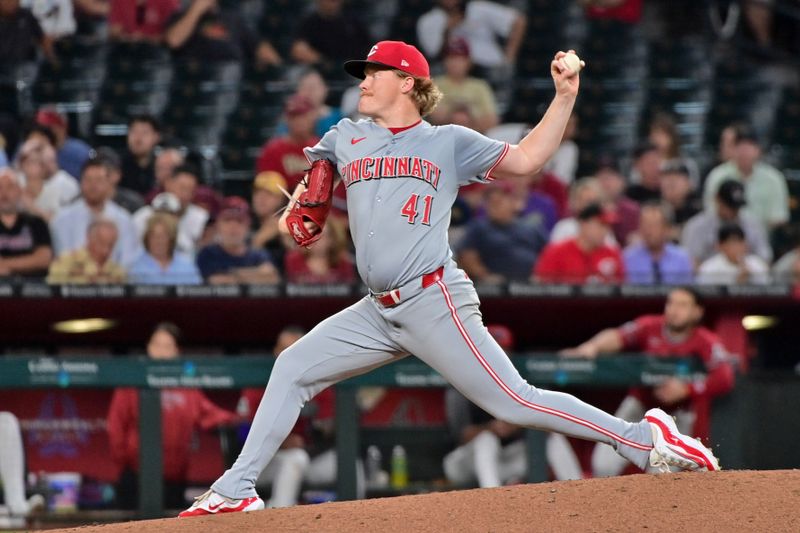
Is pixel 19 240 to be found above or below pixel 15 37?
below

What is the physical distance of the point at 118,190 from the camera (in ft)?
29.5

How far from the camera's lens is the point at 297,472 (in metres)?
7.26

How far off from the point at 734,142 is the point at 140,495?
16.5 feet

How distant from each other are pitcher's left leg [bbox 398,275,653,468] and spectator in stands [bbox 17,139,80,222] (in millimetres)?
4575

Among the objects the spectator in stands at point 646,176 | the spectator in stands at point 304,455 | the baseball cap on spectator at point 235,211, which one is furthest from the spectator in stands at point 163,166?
the spectator in stands at point 646,176

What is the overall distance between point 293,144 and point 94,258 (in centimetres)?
175

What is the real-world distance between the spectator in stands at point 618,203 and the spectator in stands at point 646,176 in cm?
13

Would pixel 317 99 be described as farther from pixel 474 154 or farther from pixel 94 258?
pixel 474 154

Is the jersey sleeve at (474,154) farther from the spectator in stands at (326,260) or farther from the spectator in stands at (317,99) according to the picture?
the spectator in stands at (317,99)

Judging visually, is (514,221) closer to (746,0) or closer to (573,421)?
(573,421)

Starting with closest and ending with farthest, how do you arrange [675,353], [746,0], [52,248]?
[675,353]
[52,248]
[746,0]

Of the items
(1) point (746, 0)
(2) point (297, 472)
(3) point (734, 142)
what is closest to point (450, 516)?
(2) point (297, 472)

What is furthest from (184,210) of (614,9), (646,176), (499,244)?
(614,9)

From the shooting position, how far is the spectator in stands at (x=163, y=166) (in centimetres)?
911
